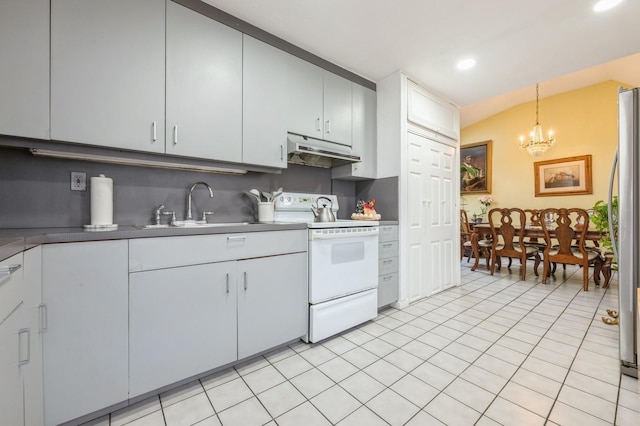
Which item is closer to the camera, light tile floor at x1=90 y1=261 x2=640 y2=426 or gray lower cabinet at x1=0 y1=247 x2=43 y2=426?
gray lower cabinet at x1=0 y1=247 x2=43 y2=426

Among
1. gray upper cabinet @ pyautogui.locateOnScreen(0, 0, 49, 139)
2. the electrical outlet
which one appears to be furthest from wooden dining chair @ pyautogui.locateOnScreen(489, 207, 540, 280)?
gray upper cabinet @ pyautogui.locateOnScreen(0, 0, 49, 139)

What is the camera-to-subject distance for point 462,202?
6.74 metres

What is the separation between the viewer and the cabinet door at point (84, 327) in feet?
3.71

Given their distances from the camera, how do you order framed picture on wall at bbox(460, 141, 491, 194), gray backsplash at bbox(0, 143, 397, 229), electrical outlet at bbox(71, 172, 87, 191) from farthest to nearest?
framed picture on wall at bbox(460, 141, 491, 194), electrical outlet at bbox(71, 172, 87, 191), gray backsplash at bbox(0, 143, 397, 229)

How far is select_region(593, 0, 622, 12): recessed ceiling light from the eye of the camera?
1824 mm

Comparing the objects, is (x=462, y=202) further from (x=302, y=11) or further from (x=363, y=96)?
(x=302, y=11)

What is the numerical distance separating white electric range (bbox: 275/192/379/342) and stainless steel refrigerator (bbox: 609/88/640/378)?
1585 millimetres

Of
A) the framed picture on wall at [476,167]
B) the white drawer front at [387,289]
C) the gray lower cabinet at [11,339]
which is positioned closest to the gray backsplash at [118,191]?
the gray lower cabinet at [11,339]

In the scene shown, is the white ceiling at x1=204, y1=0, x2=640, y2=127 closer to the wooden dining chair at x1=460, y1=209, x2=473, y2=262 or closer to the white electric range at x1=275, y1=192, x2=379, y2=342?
the white electric range at x1=275, y1=192, x2=379, y2=342

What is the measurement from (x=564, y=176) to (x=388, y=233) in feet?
15.9

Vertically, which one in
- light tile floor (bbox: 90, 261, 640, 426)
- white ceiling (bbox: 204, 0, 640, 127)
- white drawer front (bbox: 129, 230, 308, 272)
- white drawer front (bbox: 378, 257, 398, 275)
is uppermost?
white ceiling (bbox: 204, 0, 640, 127)

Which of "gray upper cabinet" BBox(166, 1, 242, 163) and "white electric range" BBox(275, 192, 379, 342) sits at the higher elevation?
"gray upper cabinet" BBox(166, 1, 242, 163)

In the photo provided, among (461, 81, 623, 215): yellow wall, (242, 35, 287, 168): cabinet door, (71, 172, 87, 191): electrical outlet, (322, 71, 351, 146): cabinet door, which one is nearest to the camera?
(71, 172, 87, 191): electrical outlet

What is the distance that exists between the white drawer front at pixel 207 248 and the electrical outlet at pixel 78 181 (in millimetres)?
711
